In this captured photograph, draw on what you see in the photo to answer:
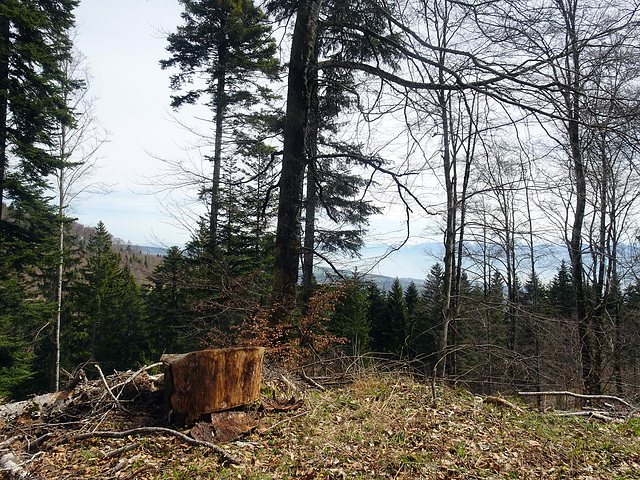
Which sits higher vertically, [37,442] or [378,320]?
[37,442]

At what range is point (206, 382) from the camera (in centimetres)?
320

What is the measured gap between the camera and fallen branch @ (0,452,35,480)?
2.35 metres

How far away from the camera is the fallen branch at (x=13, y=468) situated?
7.70ft

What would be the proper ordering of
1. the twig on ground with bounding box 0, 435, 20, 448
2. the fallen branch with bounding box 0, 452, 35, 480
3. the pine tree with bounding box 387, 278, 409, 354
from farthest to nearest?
the pine tree with bounding box 387, 278, 409, 354 < the twig on ground with bounding box 0, 435, 20, 448 < the fallen branch with bounding box 0, 452, 35, 480

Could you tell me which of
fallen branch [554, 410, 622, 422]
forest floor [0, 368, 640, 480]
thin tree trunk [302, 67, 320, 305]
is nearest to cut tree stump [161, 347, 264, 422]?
forest floor [0, 368, 640, 480]

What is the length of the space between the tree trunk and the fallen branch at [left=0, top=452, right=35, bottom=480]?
334 cm

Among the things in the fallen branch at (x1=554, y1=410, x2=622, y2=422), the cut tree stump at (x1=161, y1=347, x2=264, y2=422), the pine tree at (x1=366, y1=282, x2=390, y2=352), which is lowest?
the pine tree at (x1=366, y1=282, x2=390, y2=352)

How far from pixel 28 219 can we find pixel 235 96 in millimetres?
9578

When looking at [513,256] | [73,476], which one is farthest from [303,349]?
[513,256]

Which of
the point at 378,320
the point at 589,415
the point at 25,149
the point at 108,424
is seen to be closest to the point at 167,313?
the point at 25,149

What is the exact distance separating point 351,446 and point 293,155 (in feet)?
13.2

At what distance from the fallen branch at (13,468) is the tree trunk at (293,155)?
3345 millimetres

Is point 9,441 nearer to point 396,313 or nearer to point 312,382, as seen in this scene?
point 312,382

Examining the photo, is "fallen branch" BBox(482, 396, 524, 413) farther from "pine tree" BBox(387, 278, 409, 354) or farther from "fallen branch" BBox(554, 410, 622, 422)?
"pine tree" BBox(387, 278, 409, 354)
